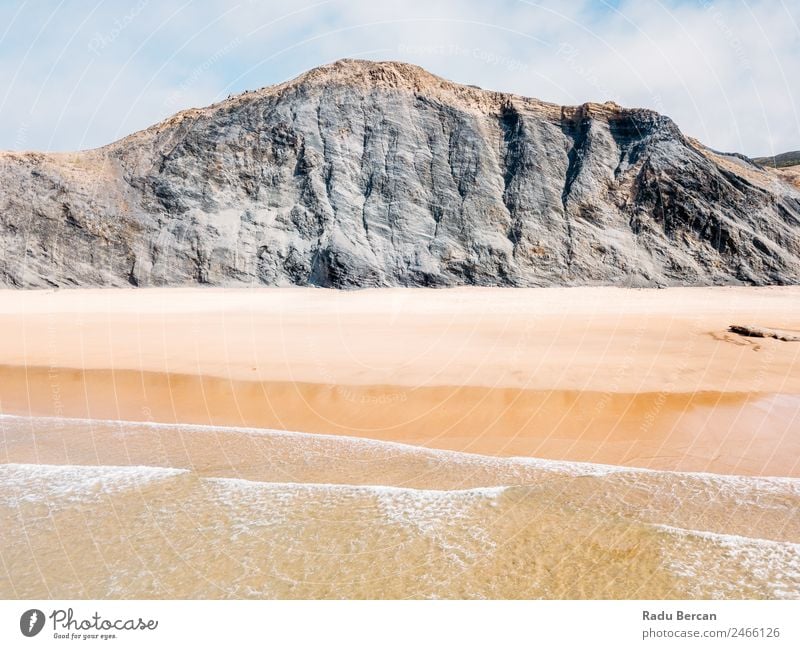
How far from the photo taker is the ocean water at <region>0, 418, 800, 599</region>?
3762 millimetres

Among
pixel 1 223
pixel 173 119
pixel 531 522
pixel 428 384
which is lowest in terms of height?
pixel 531 522

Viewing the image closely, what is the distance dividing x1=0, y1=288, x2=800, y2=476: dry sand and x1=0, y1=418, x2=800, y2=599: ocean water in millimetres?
809

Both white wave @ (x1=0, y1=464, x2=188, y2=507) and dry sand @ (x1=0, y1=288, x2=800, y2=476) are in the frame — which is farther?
dry sand @ (x1=0, y1=288, x2=800, y2=476)

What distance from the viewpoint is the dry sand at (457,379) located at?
6.68m

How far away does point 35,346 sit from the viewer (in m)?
13.0

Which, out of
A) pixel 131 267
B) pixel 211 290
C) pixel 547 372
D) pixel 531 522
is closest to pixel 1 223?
pixel 131 267

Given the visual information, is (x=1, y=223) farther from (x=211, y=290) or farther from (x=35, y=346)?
(x=35, y=346)

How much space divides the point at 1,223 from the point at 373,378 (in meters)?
35.3

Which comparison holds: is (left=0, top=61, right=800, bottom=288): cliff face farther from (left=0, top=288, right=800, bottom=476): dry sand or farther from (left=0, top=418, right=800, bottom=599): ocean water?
(left=0, top=418, right=800, bottom=599): ocean water

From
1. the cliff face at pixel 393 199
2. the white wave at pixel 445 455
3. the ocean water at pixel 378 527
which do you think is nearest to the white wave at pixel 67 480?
the ocean water at pixel 378 527
